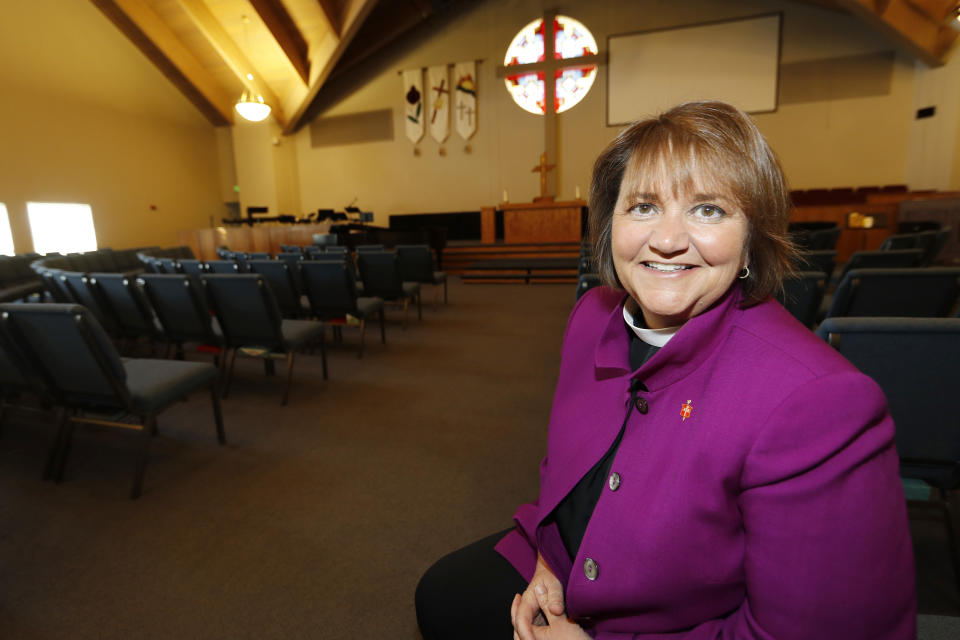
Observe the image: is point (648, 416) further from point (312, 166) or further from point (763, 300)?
point (312, 166)

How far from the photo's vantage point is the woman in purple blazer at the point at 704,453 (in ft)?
1.86

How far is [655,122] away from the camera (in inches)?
32.3

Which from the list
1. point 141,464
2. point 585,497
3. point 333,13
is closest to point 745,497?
point 585,497

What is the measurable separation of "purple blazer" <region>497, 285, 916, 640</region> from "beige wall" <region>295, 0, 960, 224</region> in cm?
1154

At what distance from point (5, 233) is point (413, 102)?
9084 mm

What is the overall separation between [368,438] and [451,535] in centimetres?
98

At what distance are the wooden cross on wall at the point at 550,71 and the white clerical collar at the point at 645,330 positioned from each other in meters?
11.5

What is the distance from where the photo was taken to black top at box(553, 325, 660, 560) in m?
0.83

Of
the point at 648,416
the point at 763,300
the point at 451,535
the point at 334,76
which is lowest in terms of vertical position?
the point at 451,535

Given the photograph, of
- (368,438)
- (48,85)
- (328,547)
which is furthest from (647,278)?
(48,85)

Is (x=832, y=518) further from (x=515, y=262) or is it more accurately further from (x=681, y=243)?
(x=515, y=262)

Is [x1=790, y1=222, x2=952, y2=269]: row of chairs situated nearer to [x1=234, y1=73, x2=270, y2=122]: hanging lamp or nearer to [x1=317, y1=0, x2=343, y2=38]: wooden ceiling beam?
[x1=317, y1=0, x2=343, y2=38]: wooden ceiling beam

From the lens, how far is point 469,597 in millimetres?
998

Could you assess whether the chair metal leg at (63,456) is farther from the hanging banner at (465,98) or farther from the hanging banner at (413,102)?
the hanging banner at (413,102)
